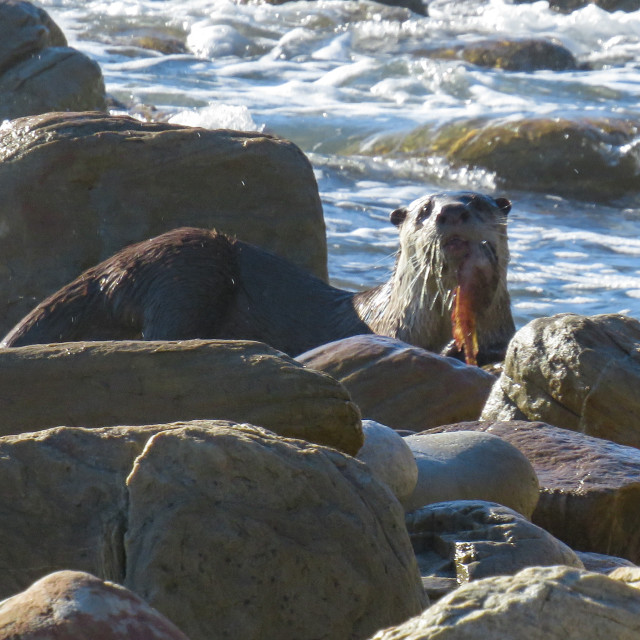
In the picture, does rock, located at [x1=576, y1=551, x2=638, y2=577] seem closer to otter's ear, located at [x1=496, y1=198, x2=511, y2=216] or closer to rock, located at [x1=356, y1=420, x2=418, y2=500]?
rock, located at [x1=356, y1=420, x2=418, y2=500]

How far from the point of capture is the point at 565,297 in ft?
26.7

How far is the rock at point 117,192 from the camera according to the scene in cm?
579

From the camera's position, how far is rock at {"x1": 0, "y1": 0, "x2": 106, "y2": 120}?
29.2 ft

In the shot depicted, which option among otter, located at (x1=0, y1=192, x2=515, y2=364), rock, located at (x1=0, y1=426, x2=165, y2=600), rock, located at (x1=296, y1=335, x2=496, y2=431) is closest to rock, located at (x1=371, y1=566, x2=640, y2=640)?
rock, located at (x1=0, y1=426, x2=165, y2=600)

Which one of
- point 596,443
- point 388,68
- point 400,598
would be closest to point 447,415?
point 596,443

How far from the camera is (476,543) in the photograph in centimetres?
255

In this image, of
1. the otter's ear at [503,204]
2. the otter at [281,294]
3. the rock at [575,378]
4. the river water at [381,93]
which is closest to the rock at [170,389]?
the rock at [575,378]

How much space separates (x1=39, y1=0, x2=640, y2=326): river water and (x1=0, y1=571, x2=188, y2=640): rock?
5485 millimetres

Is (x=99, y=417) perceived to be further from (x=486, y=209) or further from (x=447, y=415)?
(x=486, y=209)

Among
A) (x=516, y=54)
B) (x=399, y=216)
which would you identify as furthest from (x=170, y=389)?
(x=516, y=54)

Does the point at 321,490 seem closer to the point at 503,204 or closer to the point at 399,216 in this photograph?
the point at 503,204

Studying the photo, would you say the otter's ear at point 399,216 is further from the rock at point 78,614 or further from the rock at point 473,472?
the rock at point 78,614

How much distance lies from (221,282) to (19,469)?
128 inches

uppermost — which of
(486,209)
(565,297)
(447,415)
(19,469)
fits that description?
(19,469)
